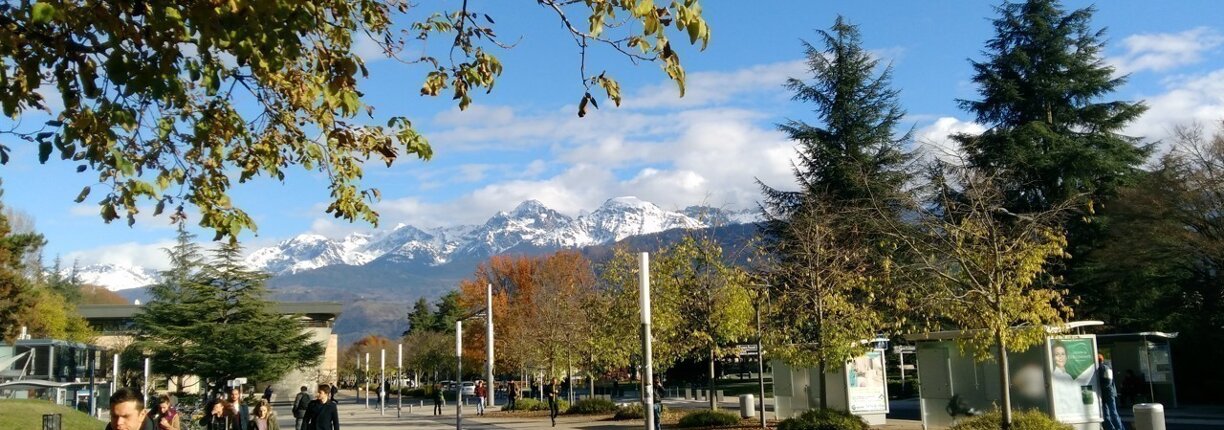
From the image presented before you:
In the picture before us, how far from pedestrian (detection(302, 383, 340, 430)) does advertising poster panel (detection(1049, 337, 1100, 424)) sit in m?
14.3

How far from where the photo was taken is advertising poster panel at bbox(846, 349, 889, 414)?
86.4 ft

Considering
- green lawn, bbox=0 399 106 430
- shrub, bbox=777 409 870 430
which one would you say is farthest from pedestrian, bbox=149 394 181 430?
shrub, bbox=777 409 870 430

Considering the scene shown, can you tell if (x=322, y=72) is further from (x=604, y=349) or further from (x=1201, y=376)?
(x=1201, y=376)

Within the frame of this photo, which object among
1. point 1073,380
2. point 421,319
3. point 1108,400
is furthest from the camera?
point 421,319

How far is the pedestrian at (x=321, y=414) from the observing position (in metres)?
13.5

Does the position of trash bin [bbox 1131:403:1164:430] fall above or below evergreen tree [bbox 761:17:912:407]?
below

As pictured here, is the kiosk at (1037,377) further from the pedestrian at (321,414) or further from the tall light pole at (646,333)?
the pedestrian at (321,414)

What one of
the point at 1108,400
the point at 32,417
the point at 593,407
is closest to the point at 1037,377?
the point at 1108,400

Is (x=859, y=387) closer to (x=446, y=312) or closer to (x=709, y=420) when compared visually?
(x=709, y=420)

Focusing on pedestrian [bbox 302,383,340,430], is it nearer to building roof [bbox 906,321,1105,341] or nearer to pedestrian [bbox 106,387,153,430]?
pedestrian [bbox 106,387,153,430]

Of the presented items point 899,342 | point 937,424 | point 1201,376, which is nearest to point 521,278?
point 899,342

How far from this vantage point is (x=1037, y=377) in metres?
21.2

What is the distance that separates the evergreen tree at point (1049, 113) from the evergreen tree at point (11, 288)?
42.2 meters

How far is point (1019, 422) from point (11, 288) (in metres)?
45.2
